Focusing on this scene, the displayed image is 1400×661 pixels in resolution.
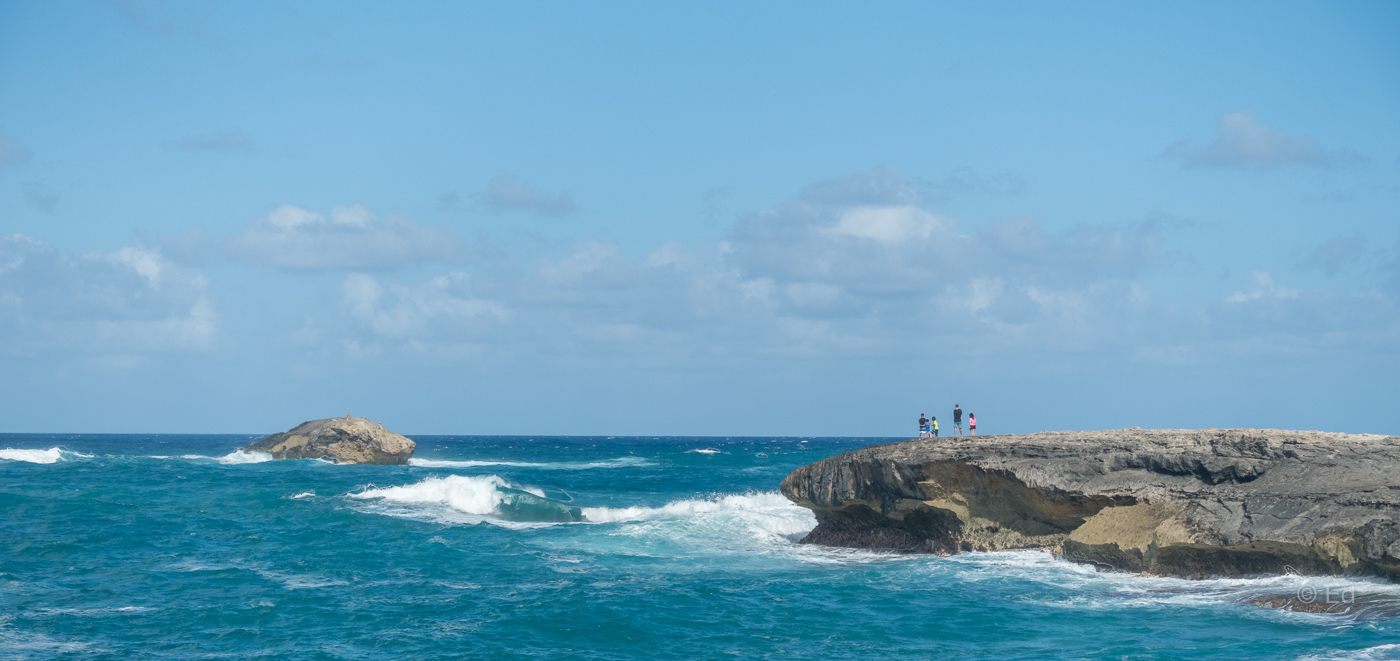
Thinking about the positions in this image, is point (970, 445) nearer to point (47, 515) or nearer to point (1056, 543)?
point (1056, 543)

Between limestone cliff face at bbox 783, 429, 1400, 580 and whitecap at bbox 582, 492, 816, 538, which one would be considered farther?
whitecap at bbox 582, 492, 816, 538

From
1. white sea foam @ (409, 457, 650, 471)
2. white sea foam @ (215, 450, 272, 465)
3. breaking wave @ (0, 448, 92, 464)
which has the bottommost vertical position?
white sea foam @ (409, 457, 650, 471)

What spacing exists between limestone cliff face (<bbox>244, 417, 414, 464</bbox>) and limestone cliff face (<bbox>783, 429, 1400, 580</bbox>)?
3464 cm

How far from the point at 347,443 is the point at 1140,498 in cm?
4301

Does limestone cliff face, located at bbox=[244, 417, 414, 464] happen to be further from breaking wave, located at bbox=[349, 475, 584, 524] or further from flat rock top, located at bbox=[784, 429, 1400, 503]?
flat rock top, located at bbox=[784, 429, 1400, 503]

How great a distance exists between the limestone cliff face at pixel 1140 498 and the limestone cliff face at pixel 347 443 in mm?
34638

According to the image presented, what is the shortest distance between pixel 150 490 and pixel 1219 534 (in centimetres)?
3086

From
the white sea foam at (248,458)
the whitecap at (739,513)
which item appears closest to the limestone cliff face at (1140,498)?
the whitecap at (739,513)

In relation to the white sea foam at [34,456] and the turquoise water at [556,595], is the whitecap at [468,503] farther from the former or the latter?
the white sea foam at [34,456]

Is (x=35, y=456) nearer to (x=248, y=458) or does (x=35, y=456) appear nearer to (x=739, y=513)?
(x=248, y=458)

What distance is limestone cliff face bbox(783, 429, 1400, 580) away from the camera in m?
14.3

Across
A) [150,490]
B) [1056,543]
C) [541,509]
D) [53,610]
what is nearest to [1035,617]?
[1056,543]

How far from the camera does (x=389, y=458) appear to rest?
50.7 meters

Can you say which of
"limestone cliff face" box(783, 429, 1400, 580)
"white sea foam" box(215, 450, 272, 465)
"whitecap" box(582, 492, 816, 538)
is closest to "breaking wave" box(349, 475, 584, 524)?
"whitecap" box(582, 492, 816, 538)
